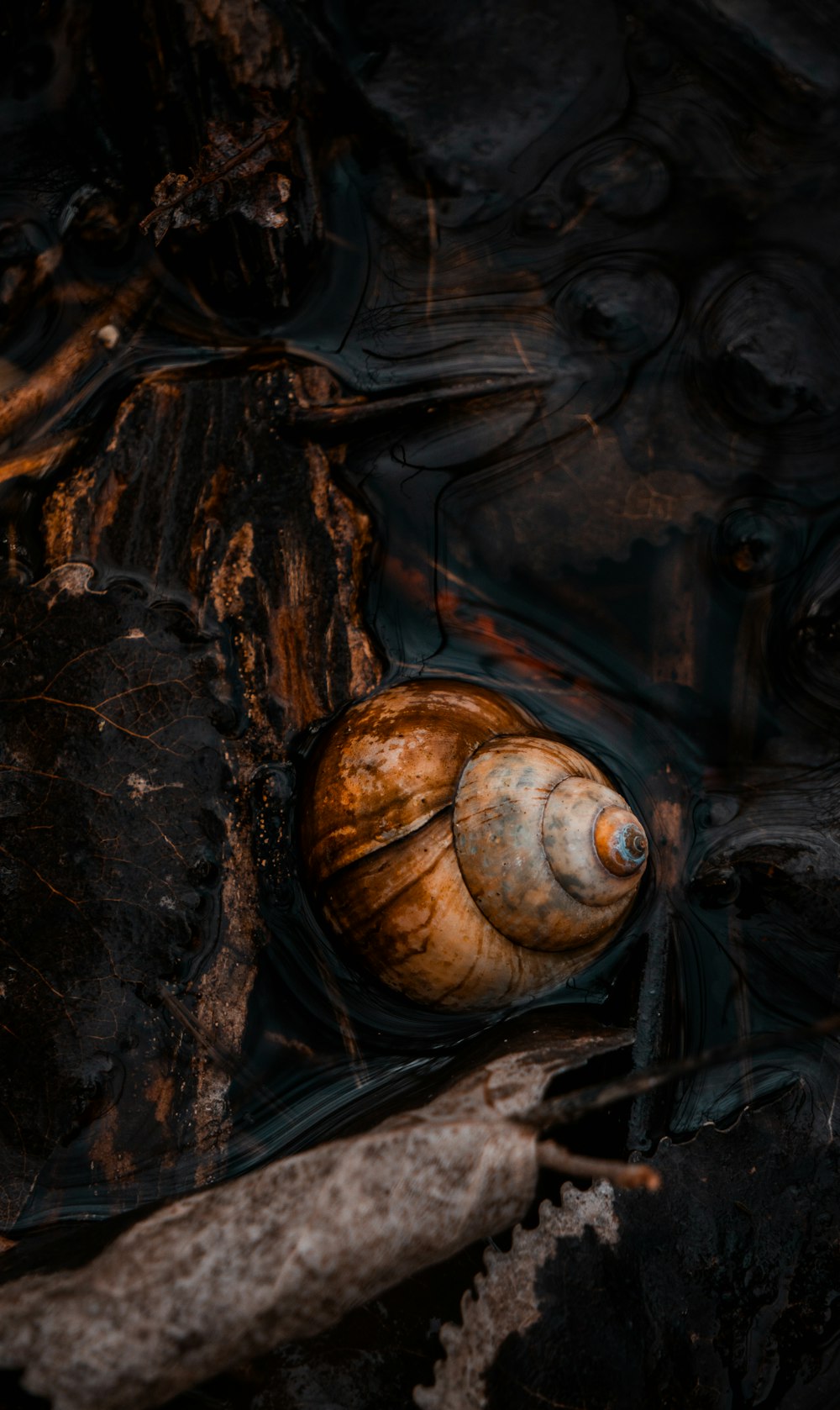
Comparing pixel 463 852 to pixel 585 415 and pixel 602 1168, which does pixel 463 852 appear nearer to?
pixel 602 1168

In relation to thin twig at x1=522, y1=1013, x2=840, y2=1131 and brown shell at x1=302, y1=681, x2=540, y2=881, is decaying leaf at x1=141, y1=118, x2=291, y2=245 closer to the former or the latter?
brown shell at x1=302, y1=681, x2=540, y2=881

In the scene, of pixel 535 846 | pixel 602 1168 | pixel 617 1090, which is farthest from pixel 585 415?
pixel 602 1168

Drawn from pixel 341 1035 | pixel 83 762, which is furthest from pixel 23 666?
pixel 341 1035

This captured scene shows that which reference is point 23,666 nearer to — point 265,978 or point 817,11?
point 265,978

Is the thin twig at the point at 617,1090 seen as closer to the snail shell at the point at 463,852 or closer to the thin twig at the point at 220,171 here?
the snail shell at the point at 463,852

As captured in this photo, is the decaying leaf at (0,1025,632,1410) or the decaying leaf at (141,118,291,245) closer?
the decaying leaf at (0,1025,632,1410)

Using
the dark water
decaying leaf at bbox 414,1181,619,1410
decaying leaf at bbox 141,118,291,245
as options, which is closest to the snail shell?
the dark water
